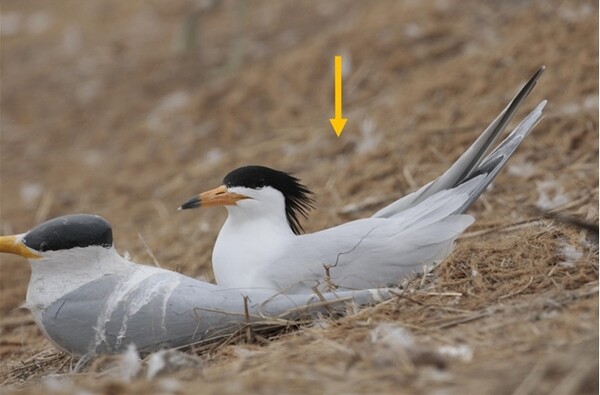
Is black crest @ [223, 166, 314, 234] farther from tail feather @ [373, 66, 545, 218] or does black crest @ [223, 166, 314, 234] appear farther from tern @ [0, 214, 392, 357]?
tern @ [0, 214, 392, 357]

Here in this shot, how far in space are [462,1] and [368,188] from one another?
380 centimetres

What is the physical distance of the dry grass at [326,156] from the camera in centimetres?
360

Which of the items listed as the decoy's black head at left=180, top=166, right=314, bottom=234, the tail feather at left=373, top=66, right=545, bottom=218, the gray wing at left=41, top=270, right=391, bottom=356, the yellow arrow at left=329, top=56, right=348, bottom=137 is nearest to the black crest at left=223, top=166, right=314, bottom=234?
A: the decoy's black head at left=180, top=166, right=314, bottom=234

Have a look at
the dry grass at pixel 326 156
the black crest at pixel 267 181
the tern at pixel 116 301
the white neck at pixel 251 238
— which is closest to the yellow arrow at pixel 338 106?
the dry grass at pixel 326 156

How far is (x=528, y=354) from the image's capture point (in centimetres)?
343

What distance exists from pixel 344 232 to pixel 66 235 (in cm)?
123

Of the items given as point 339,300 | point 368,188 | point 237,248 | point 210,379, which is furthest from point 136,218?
point 210,379

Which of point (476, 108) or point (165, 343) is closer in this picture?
point (165, 343)

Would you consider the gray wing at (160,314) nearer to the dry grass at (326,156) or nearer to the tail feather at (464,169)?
the dry grass at (326,156)

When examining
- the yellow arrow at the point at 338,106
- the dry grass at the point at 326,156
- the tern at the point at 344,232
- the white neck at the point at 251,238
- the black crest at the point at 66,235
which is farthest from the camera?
the yellow arrow at the point at 338,106

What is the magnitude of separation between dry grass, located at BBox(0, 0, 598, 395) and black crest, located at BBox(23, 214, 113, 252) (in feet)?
1.81

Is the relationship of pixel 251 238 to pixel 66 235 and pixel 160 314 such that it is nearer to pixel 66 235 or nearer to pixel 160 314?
pixel 160 314

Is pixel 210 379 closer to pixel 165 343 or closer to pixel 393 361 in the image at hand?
pixel 393 361

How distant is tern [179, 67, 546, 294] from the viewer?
471cm
